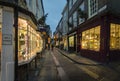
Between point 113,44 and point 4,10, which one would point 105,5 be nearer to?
point 113,44

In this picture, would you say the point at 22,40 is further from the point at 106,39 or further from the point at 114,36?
the point at 114,36

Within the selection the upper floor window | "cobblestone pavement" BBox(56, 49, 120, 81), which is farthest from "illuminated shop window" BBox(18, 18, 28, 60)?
the upper floor window

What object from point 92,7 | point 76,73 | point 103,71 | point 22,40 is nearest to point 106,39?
point 103,71

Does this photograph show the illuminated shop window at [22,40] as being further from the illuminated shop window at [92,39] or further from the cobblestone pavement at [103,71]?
the illuminated shop window at [92,39]

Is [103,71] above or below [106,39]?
below

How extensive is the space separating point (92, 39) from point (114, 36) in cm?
459

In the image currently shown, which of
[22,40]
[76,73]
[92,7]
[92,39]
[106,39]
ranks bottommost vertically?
[76,73]

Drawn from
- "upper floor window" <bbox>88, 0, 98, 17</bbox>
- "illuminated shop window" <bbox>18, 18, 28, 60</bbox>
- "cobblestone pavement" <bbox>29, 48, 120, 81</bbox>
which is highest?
"upper floor window" <bbox>88, 0, 98, 17</bbox>

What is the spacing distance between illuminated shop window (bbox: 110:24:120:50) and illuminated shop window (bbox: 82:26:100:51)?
184 centimetres

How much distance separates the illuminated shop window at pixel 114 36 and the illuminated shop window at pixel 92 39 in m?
1.84

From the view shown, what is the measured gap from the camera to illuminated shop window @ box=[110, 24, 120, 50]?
2330cm

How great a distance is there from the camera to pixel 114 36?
23594 mm

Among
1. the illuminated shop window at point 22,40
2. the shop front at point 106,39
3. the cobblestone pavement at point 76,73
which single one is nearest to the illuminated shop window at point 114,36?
the shop front at point 106,39

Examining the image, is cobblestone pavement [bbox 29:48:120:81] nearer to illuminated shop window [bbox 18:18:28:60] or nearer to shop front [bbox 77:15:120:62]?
illuminated shop window [bbox 18:18:28:60]
